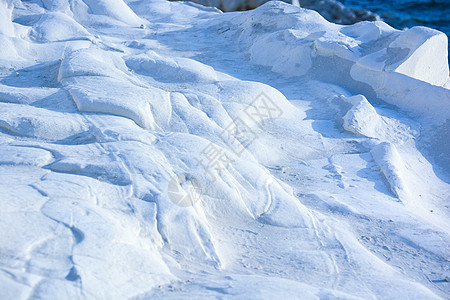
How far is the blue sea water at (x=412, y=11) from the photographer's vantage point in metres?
10.3

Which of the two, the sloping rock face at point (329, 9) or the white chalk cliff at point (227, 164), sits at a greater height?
the sloping rock face at point (329, 9)

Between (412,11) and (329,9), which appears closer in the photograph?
(329,9)

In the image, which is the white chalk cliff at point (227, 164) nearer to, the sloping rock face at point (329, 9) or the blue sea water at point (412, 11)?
the sloping rock face at point (329, 9)

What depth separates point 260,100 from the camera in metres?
3.37

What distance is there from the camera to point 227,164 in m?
2.52

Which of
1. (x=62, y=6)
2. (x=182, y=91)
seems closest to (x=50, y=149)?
(x=182, y=91)

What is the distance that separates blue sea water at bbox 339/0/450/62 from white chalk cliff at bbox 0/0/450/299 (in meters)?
6.35

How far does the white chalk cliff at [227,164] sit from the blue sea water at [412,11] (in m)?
6.35

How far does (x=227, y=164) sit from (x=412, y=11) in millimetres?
10207

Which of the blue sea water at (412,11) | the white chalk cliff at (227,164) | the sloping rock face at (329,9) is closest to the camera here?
the white chalk cliff at (227,164)

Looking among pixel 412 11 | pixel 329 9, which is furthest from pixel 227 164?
pixel 412 11

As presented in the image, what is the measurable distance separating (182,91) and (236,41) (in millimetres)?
1921

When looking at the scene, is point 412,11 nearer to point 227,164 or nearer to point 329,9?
point 329,9

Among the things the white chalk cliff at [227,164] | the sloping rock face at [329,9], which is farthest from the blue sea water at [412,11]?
the white chalk cliff at [227,164]
